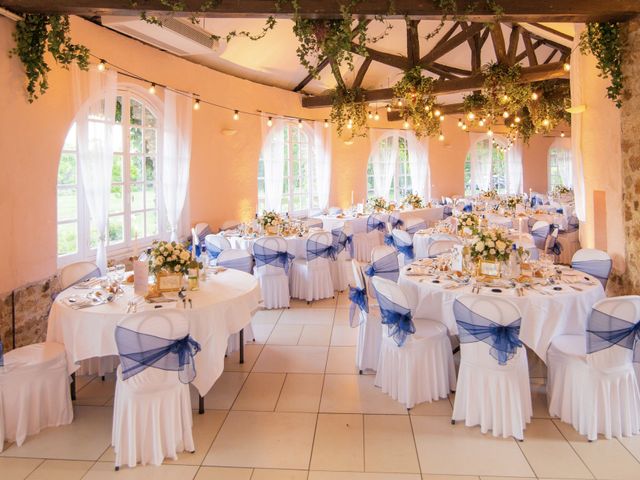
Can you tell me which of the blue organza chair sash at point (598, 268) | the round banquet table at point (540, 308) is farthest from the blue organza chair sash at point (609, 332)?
the blue organza chair sash at point (598, 268)

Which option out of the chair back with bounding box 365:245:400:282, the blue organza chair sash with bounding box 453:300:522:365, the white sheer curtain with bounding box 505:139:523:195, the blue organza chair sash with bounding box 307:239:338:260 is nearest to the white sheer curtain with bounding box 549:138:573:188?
the white sheer curtain with bounding box 505:139:523:195

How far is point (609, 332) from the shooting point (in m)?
3.26

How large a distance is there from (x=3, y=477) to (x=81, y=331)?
1.00 metres

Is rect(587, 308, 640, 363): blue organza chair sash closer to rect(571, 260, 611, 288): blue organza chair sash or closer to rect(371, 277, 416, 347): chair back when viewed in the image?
rect(371, 277, 416, 347): chair back

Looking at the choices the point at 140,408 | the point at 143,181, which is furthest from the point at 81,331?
the point at 143,181

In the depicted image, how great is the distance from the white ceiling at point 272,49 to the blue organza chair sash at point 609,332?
5.35m

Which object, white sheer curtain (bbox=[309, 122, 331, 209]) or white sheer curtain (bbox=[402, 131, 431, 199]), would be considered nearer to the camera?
white sheer curtain (bbox=[309, 122, 331, 209])

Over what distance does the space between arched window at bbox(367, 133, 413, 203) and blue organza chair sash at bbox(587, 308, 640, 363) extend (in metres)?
10.7

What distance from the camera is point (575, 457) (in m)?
3.20

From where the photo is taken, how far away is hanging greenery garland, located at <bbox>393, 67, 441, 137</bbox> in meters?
8.28

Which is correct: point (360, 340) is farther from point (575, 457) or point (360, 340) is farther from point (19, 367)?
point (19, 367)

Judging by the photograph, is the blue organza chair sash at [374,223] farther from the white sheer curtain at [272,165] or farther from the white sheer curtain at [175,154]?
the white sheer curtain at [175,154]

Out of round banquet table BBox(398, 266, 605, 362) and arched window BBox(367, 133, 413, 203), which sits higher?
arched window BBox(367, 133, 413, 203)

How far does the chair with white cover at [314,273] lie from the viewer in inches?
273
